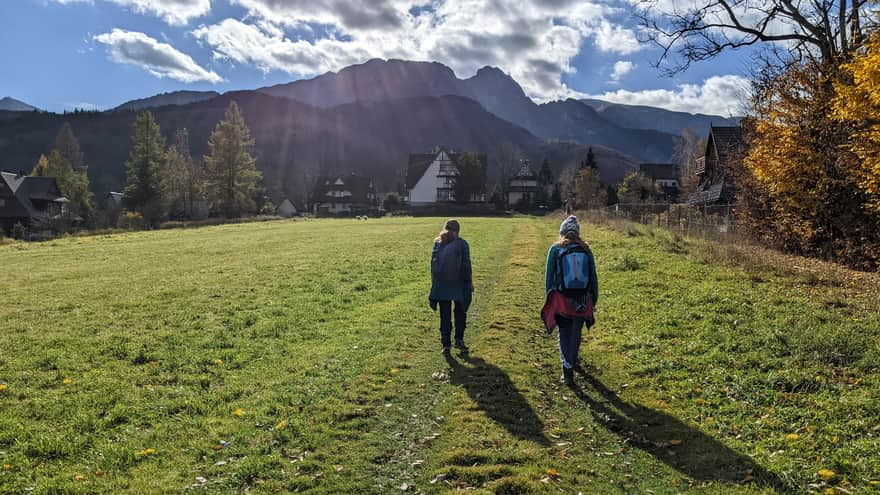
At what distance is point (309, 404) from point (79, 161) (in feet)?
331

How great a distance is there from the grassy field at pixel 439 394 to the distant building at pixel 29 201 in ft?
190

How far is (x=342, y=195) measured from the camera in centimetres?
10619

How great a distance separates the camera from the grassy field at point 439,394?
16.0ft

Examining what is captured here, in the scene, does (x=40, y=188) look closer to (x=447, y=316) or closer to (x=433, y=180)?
(x=433, y=180)

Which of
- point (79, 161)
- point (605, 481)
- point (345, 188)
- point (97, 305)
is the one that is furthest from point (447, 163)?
point (605, 481)

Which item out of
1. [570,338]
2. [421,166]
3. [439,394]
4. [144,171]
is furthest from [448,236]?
[421,166]

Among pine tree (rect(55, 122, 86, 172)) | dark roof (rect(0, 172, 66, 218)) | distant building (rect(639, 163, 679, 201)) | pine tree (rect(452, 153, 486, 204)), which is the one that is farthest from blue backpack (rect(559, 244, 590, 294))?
pine tree (rect(55, 122, 86, 172))

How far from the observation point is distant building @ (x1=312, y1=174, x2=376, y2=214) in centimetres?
10506

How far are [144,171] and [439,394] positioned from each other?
68009 mm

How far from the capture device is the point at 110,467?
16.1ft

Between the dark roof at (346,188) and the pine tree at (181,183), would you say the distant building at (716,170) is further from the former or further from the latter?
the dark roof at (346,188)

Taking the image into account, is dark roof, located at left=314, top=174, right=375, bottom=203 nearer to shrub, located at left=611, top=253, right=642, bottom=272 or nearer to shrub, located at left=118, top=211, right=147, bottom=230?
shrub, located at left=118, top=211, right=147, bottom=230

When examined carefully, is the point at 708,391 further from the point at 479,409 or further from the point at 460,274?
the point at 460,274

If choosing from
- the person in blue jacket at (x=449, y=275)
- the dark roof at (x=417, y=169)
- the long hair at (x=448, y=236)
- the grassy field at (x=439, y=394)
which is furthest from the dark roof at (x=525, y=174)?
the long hair at (x=448, y=236)
